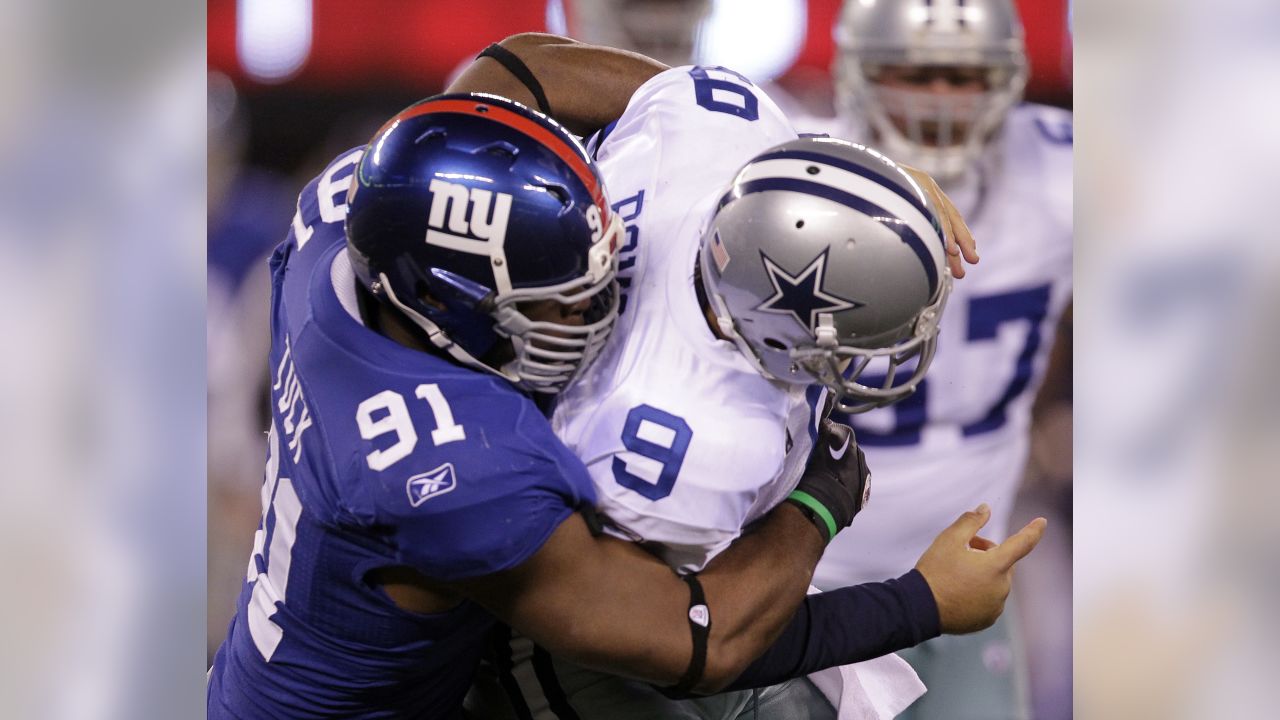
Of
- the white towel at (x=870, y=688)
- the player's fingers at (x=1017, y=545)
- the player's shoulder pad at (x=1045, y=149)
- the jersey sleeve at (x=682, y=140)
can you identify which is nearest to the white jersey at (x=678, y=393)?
the jersey sleeve at (x=682, y=140)

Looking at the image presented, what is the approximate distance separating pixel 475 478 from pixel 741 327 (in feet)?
1.01

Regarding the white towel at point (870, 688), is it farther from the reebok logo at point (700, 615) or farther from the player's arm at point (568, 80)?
the player's arm at point (568, 80)

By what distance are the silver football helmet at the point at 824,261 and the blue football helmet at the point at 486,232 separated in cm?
13

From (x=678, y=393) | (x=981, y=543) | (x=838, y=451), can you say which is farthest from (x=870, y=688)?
(x=678, y=393)

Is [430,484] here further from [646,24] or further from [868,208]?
[646,24]

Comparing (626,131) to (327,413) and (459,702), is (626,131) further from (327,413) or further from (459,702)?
(459,702)

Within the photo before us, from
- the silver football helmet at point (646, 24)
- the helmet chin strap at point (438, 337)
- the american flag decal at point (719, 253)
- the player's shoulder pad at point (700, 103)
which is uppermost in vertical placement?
the silver football helmet at point (646, 24)

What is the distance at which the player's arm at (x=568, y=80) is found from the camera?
5.49ft

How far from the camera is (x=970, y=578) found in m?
1.49

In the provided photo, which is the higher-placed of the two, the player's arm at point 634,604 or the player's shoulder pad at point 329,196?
the player's shoulder pad at point 329,196

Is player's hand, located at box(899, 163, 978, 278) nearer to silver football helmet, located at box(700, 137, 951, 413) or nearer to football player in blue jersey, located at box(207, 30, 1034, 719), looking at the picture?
silver football helmet, located at box(700, 137, 951, 413)

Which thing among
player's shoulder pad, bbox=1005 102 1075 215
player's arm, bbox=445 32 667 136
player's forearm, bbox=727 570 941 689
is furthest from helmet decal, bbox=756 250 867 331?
player's shoulder pad, bbox=1005 102 1075 215
